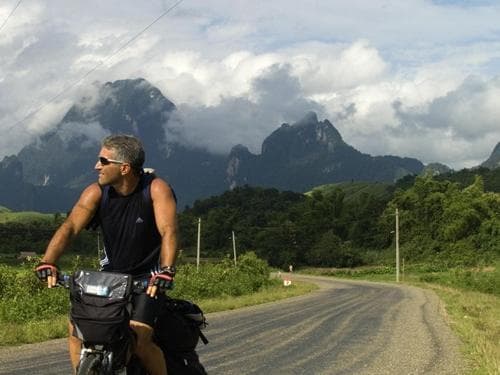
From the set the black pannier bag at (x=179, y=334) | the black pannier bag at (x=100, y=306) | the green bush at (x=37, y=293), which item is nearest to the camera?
the black pannier bag at (x=100, y=306)

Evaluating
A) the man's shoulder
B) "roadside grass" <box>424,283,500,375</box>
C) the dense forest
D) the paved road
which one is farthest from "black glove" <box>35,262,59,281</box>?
the dense forest

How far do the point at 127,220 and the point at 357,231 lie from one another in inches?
4437

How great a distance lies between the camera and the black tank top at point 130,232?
15.1 feet

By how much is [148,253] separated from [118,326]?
71 centimetres

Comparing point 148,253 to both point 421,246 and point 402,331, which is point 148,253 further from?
point 421,246

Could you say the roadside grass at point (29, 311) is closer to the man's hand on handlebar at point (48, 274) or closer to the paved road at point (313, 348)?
the paved road at point (313, 348)

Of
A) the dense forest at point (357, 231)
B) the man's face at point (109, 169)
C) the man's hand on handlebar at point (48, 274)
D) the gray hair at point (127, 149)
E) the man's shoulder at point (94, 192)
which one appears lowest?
the dense forest at point (357, 231)

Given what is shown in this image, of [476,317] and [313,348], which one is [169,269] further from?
[476,317]

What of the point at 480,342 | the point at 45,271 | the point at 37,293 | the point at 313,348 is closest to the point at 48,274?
the point at 45,271

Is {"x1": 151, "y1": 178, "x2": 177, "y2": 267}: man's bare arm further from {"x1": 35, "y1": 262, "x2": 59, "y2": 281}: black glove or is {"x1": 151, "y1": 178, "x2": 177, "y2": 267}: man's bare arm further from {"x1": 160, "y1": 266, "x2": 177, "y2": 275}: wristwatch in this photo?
{"x1": 35, "y1": 262, "x2": 59, "y2": 281}: black glove

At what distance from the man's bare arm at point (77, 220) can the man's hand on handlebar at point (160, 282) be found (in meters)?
0.74

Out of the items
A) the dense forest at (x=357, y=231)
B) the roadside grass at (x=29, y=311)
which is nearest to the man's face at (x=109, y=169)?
the roadside grass at (x=29, y=311)

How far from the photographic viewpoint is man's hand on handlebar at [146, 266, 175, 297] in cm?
426

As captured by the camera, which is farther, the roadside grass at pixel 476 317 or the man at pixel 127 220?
the roadside grass at pixel 476 317
